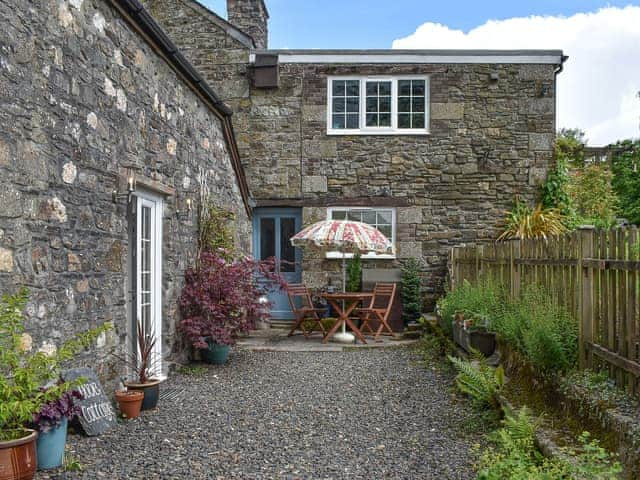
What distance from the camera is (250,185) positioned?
505 inches

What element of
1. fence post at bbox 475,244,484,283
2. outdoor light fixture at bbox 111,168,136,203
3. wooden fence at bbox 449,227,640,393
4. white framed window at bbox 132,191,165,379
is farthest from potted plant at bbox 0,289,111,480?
fence post at bbox 475,244,484,283

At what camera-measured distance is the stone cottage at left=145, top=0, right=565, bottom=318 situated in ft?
41.6

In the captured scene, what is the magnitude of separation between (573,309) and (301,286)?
6627 millimetres

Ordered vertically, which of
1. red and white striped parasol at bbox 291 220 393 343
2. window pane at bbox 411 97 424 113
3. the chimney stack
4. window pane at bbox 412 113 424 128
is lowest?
red and white striped parasol at bbox 291 220 393 343

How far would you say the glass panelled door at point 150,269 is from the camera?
6.66 metres

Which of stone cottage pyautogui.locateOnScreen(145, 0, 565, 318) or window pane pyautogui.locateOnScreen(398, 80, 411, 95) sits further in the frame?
window pane pyautogui.locateOnScreen(398, 80, 411, 95)

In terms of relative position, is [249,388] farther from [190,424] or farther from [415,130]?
[415,130]

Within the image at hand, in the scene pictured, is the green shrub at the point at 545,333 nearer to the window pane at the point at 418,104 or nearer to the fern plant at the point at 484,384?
the fern plant at the point at 484,384

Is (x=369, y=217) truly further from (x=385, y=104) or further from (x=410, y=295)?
(x=385, y=104)

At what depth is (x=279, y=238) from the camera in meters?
13.1

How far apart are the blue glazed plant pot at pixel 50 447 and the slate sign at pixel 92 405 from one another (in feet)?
2.09

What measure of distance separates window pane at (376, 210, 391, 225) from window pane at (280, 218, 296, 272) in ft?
5.51

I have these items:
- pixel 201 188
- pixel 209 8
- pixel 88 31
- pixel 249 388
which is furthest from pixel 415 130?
pixel 88 31

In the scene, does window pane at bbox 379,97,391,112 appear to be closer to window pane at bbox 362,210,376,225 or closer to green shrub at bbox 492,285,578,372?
window pane at bbox 362,210,376,225
